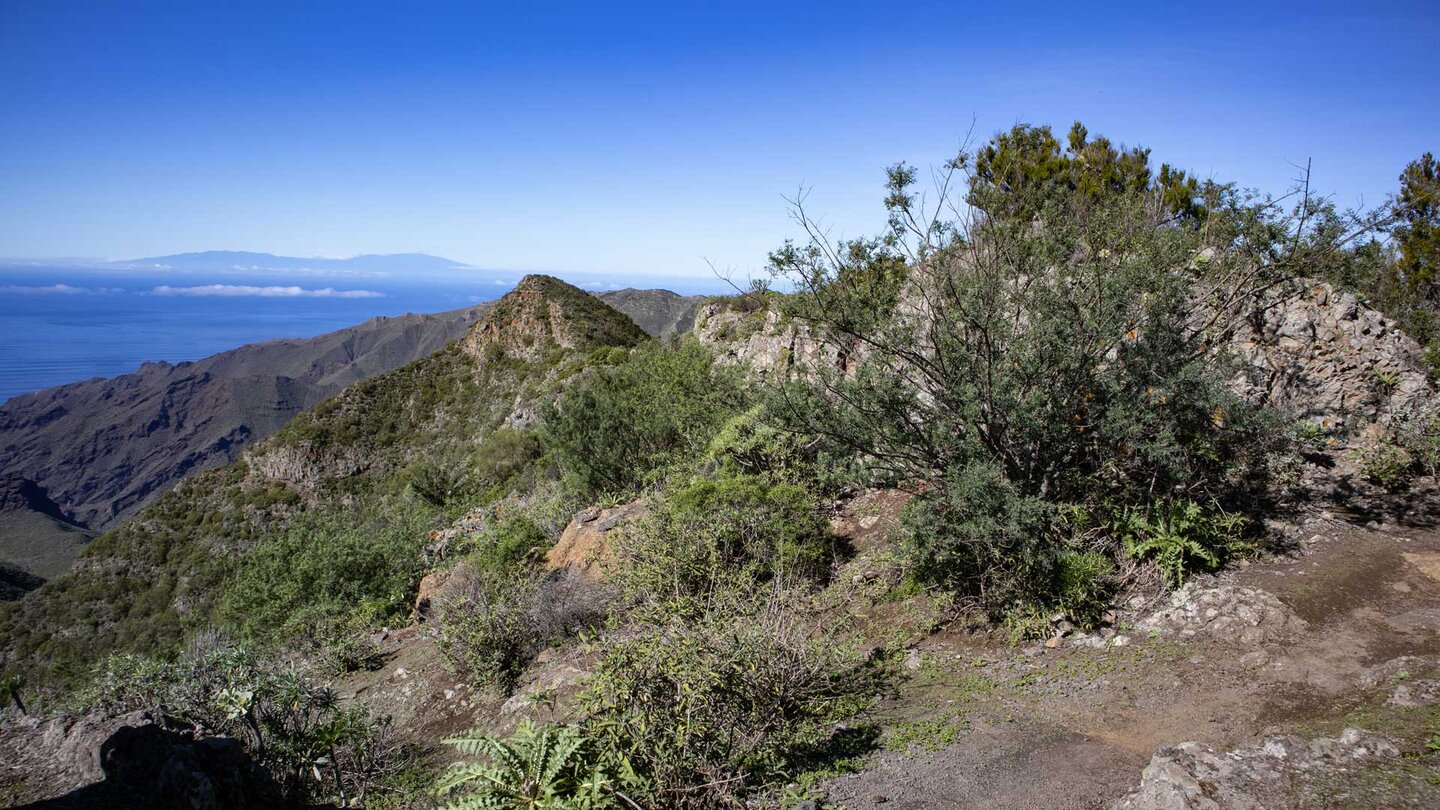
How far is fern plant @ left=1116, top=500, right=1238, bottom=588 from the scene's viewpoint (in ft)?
20.3

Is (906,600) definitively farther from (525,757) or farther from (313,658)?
(313,658)

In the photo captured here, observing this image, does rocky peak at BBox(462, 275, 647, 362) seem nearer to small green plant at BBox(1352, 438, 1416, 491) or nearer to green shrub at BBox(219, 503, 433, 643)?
green shrub at BBox(219, 503, 433, 643)

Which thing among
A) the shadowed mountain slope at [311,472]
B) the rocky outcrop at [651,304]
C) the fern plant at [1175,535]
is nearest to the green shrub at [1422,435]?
the fern plant at [1175,535]

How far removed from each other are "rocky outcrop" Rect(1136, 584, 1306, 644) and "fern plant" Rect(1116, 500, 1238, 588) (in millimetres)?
237

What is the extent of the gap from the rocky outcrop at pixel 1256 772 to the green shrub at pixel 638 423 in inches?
364

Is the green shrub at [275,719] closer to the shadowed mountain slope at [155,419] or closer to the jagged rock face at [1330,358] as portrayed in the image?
the jagged rock face at [1330,358]

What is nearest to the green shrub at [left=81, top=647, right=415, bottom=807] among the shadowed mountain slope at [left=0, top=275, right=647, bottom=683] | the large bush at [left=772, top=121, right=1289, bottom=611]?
the large bush at [left=772, top=121, right=1289, bottom=611]

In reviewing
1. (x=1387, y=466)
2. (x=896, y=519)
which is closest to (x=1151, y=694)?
(x=896, y=519)

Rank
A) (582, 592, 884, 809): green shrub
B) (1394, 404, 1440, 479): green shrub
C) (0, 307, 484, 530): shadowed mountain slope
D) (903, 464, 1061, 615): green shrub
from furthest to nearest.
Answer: (0, 307, 484, 530): shadowed mountain slope, (1394, 404, 1440, 479): green shrub, (903, 464, 1061, 615): green shrub, (582, 592, 884, 809): green shrub

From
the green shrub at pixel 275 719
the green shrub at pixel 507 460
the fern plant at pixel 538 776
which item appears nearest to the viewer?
the fern plant at pixel 538 776

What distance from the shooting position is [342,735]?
5.70m

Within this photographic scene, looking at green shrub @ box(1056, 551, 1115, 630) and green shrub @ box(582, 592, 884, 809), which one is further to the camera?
green shrub @ box(1056, 551, 1115, 630)

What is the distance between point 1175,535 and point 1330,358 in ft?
12.7

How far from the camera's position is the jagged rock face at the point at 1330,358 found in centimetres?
773
